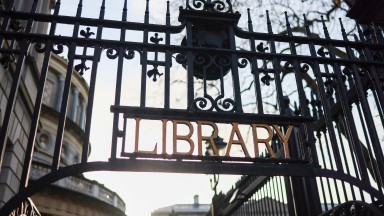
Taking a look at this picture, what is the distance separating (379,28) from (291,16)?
917 cm

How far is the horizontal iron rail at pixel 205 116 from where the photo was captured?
12.0 ft

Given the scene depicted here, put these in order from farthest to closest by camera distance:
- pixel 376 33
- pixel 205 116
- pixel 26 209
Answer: pixel 376 33 < pixel 26 209 < pixel 205 116

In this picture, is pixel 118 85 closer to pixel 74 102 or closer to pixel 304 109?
pixel 304 109

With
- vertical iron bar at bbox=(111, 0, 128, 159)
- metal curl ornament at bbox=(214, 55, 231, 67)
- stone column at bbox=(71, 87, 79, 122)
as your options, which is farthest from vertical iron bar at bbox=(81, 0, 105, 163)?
stone column at bbox=(71, 87, 79, 122)

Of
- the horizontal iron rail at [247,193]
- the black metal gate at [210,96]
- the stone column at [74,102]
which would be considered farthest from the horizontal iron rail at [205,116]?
the stone column at [74,102]

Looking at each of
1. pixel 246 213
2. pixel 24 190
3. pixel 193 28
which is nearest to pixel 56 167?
pixel 24 190

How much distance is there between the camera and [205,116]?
150 inches

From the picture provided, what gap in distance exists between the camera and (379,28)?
16.1 feet

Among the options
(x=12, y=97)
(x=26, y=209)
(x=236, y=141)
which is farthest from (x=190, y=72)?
(x=26, y=209)

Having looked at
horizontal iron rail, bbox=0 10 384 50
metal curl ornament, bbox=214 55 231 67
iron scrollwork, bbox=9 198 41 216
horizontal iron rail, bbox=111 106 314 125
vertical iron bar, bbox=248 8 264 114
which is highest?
horizontal iron rail, bbox=0 10 384 50

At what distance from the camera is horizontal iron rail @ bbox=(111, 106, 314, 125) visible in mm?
3672

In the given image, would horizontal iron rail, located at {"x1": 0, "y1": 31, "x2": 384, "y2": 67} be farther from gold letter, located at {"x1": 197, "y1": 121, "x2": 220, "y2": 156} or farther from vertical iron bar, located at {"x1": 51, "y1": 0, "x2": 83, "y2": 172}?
gold letter, located at {"x1": 197, "y1": 121, "x2": 220, "y2": 156}

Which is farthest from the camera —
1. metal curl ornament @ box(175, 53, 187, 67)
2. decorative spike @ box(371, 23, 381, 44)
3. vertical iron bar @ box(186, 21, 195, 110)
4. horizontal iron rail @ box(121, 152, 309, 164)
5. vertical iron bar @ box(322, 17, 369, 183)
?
decorative spike @ box(371, 23, 381, 44)

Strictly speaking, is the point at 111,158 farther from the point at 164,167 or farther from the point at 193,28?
the point at 193,28
